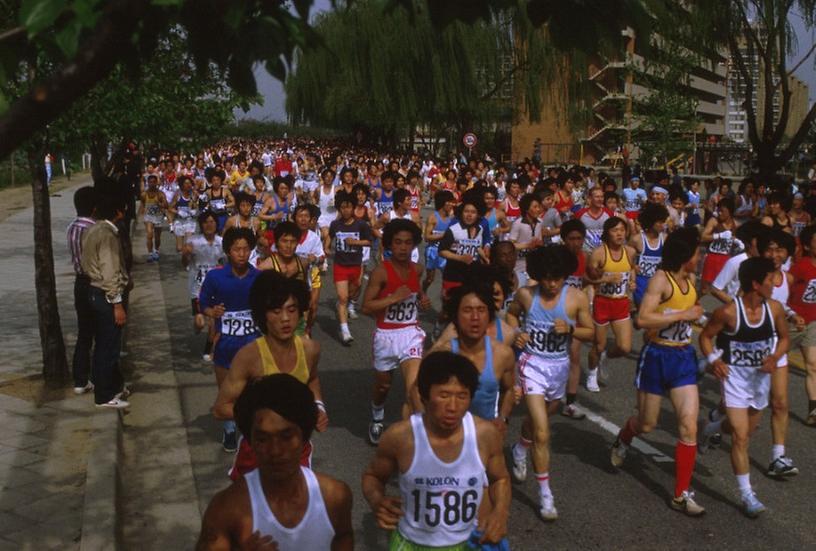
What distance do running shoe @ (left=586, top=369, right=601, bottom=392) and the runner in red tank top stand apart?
2193 millimetres

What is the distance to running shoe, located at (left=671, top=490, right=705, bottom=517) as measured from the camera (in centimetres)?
555

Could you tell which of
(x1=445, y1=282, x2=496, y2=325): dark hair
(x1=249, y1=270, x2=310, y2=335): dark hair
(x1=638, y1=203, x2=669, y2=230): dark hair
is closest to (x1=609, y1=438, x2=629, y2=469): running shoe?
(x1=445, y1=282, x2=496, y2=325): dark hair

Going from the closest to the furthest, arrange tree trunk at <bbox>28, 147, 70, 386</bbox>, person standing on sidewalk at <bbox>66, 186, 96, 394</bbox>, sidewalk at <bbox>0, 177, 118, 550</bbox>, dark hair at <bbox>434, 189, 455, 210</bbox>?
sidewalk at <bbox>0, 177, 118, 550</bbox> → person standing on sidewalk at <bbox>66, 186, 96, 394</bbox> → tree trunk at <bbox>28, 147, 70, 386</bbox> → dark hair at <bbox>434, 189, 455, 210</bbox>

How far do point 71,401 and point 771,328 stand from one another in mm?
5172

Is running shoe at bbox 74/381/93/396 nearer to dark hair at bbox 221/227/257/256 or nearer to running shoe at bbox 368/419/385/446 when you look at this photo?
dark hair at bbox 221/227/257/256

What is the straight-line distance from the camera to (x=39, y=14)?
202 centimetres

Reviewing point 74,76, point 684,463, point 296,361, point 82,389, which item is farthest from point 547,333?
point 74,76

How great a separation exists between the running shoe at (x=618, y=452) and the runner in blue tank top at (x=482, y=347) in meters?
1.61

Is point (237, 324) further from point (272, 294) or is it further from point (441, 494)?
point (441, 494)

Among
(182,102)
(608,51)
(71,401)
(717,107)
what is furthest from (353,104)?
(717,107)

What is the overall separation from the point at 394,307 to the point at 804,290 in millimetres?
3260

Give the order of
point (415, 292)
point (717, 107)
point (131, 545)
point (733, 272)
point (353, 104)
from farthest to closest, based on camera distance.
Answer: point (717, 107), point (353, 104), point (733, 272), point (415, 292), point (131, 545)

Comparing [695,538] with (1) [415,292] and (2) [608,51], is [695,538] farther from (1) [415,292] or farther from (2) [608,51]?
(2) [608,51]

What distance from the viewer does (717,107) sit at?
108 metres
